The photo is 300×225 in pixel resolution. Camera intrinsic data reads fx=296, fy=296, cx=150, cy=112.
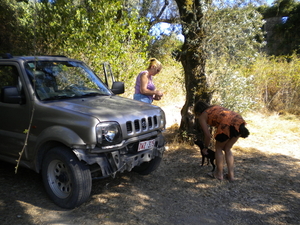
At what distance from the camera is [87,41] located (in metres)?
8.67

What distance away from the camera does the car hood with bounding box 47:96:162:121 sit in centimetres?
370

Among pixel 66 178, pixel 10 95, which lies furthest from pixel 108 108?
pixel 10 95

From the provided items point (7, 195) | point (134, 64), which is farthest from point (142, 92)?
point (134, 64)

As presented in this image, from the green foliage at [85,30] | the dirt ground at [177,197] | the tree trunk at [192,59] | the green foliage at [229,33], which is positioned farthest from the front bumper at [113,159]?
the green foliage at [85,30]

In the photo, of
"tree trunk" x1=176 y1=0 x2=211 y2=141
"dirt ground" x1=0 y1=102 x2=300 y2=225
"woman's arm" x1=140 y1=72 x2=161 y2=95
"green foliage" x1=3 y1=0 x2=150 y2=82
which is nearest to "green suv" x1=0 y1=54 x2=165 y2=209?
"dirt ground" x1=0 y1=102 x2=300 y2=225

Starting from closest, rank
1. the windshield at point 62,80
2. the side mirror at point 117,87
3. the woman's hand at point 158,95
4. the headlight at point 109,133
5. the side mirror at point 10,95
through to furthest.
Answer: the headlight at point 109,133
the side mirror at point 10,95
the windshield at point 62,80
the side mirror at point 117,87
the woman's hand at point 158,95

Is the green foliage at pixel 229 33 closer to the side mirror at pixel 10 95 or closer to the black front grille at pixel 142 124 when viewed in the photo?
the black front grille at pixel 142 124

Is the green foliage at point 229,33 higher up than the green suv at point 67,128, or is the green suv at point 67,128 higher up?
the green foliage at point 229,33

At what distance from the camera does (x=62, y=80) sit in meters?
4.52

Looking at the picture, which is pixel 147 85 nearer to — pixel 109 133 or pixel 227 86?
pixel 227 86

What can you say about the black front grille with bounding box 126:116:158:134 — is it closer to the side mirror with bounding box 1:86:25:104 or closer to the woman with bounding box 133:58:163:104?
the woman with bounding box 133:58:163:104

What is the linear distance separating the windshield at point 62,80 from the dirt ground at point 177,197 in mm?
1465

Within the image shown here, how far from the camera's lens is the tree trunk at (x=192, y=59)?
618 cm

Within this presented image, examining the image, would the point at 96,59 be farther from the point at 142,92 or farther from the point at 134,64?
the point at 142,92
